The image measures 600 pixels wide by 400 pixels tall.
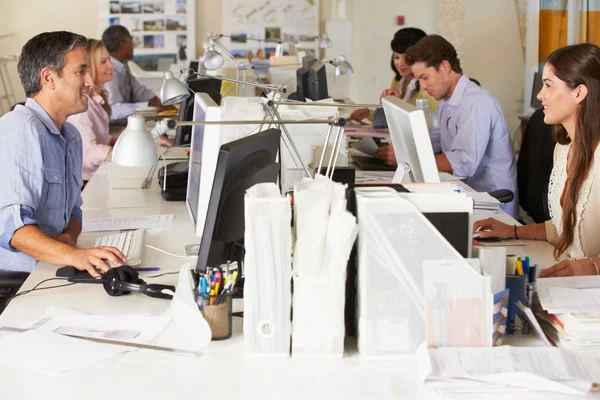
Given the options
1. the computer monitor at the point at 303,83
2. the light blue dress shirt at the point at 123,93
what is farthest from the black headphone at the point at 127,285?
the light blue dress shirt at the point at 123,93

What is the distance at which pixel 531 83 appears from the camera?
623 cm

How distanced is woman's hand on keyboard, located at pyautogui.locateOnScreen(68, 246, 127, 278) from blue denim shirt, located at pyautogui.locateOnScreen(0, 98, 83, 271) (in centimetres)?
26

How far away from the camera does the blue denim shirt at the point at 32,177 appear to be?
7.25 ft

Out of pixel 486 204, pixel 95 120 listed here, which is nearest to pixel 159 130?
pixel 486 204

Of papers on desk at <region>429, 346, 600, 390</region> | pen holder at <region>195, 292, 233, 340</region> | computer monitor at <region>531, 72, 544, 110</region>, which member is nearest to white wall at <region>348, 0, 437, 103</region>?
computer monitor at <region>531, 72, 544, 110</region>

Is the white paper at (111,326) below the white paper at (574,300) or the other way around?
below

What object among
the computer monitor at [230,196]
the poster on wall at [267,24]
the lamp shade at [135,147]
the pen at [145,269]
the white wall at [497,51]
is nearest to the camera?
the computer monitor at [230,196]

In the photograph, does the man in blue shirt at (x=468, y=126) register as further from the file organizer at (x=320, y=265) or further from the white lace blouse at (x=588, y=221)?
the file organizer at (x=320, y=265)

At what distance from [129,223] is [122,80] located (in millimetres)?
3601

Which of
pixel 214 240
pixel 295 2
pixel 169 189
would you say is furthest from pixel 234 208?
pixel 295 2

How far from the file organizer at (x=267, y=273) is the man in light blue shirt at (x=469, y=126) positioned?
214 cm

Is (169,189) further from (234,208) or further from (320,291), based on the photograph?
(320,291)

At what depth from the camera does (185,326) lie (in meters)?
1.60

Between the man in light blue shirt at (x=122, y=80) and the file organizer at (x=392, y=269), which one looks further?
the man in light blue shirt at (x=122, y=80)
